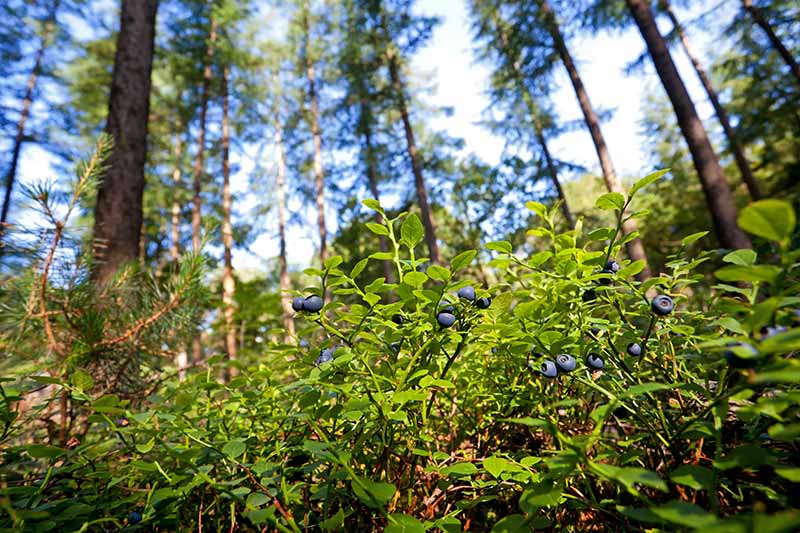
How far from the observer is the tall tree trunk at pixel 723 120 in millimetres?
10771

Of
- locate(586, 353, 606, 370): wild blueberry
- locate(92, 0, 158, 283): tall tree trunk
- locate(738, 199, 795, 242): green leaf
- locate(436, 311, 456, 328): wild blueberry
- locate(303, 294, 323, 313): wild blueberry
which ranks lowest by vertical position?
locate(586, 353, 606, 370): wild blueberry

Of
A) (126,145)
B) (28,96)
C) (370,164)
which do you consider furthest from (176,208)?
(126,145)

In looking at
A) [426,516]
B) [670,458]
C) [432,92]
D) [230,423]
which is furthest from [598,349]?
[432,92]

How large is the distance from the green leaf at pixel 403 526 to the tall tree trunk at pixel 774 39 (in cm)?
1396

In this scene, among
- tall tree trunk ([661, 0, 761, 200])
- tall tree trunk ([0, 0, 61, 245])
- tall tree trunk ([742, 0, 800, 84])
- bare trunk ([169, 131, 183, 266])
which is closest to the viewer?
tall tree trunk ([742, 0, 800, 84])

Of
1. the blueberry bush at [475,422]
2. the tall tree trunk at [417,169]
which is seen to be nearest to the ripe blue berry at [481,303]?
the blueberry bush at [475,422]

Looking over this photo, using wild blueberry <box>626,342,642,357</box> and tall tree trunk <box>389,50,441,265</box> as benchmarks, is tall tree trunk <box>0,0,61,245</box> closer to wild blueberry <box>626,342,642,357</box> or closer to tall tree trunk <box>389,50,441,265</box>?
tall tree trunk <box>389,50,441,265</box>

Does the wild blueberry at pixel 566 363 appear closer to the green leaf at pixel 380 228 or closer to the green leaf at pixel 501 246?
the green leaf at pixel 501 246

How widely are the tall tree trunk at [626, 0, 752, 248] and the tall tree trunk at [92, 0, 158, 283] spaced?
6543 millimetres

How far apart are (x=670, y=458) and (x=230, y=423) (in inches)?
41.6

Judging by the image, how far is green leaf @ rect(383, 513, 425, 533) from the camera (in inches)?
21.3

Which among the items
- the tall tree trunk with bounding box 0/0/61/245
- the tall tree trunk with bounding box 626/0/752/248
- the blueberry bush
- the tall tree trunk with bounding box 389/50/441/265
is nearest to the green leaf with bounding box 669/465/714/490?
the blueberry bush

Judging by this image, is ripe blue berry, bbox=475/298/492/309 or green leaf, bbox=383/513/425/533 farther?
A: ripe blue berry, bbox=475/298/492/309

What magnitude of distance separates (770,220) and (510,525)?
1.80 feet
